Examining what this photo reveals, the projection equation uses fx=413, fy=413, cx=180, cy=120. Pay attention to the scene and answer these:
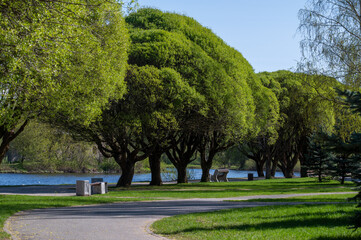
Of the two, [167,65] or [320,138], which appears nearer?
[320,138]

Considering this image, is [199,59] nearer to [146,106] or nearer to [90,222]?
[146,106]

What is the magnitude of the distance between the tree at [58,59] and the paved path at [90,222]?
14.2 ft

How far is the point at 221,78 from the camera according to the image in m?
29.4

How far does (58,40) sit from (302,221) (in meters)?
9.42

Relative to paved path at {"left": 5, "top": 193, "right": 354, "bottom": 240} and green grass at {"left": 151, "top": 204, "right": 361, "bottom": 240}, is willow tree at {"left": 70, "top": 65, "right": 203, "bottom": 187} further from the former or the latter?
green grass at {"left": 151, "top": 204, "right": 361, "bottom": 240}

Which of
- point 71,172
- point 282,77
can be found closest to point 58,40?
point 282,77

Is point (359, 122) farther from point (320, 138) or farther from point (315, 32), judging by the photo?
point (320, 138)

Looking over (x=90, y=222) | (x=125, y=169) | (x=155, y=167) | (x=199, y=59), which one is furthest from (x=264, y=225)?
(x=155, y=167)

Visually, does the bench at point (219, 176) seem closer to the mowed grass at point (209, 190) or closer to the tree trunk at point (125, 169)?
the mowed grass at point (209, 190)

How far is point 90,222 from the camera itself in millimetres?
11016

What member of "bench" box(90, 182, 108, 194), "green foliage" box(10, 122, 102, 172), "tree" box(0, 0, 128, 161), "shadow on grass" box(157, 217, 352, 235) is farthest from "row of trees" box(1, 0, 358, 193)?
"shadow on grass" box(157, 217, 352, 235)

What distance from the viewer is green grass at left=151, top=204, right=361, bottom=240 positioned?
28.9ft

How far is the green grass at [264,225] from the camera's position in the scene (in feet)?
28.9

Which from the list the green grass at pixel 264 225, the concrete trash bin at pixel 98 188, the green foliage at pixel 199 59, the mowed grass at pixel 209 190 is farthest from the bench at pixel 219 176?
the green grass at pixel 264 225
